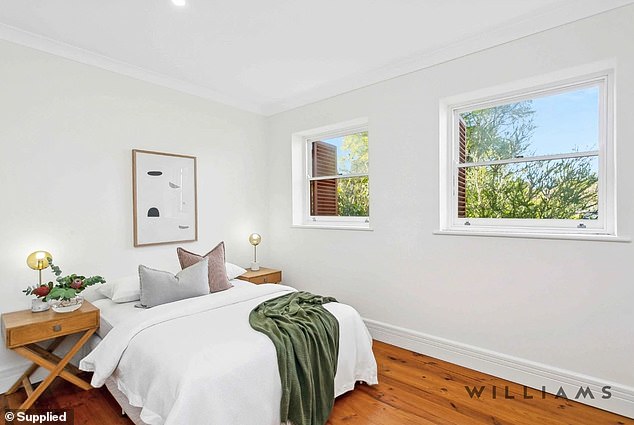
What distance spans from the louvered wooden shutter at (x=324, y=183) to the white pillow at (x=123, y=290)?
6.70 feet

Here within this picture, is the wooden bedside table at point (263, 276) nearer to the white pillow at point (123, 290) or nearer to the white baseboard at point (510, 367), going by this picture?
the white pillow at point (123, 290)

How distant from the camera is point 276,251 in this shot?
4.23 metres

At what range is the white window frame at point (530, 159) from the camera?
2273 mm

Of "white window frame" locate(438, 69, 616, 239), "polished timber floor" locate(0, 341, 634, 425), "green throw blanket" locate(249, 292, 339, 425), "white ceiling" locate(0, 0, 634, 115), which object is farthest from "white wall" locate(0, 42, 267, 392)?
"white window frame" locate(438, 69, 616, 239)

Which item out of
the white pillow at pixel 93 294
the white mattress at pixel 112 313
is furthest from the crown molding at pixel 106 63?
the white mattress at pixel 112 313

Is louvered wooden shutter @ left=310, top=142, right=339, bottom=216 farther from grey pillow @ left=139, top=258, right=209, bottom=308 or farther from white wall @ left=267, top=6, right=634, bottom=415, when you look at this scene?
grey pillow @ left=139, top=258, right=209, bottom=308

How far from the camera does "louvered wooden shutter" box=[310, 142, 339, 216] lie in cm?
392

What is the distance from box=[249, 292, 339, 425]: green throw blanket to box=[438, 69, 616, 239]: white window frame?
4.38 feet

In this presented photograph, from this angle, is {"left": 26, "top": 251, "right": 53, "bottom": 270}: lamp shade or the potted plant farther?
{"left": 26, "top": 251, "right": 53, "bottom": 270}: lamp shade

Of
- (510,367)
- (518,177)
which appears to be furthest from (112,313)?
(518,177)

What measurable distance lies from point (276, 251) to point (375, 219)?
Result: 1.47 meters

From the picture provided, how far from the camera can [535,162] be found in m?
2.59

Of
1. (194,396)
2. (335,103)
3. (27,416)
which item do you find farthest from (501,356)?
(27,416)

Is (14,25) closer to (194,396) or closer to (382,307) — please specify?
(194,396)
